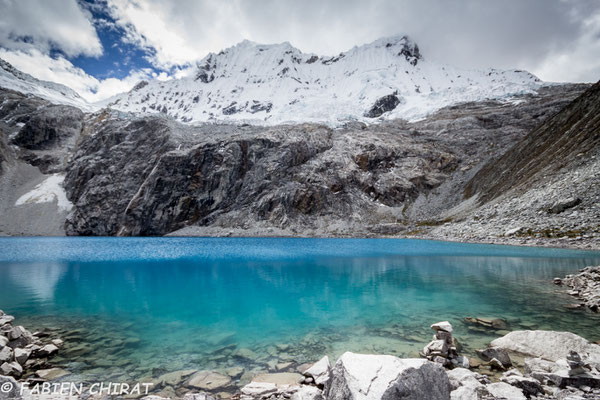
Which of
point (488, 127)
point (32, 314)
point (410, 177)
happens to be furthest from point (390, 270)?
point (488, 127)

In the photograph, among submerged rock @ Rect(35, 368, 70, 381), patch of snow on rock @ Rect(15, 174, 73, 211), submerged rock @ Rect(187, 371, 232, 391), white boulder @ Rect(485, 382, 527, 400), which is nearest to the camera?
white boulder @ Rect(485, 382, 527, 400)

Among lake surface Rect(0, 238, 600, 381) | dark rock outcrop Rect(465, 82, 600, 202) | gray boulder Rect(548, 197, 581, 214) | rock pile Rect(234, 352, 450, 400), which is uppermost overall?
dark rock outcrop Rect(465, 82, 600, 202)

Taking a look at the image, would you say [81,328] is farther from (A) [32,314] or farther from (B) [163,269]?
(B) [163,269]

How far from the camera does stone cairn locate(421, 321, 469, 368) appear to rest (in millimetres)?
9514

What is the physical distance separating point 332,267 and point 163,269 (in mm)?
19058

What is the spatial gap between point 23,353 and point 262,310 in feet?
33.4

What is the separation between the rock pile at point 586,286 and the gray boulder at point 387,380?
629 inches

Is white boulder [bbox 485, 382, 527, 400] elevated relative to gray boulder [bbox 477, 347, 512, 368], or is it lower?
elevated

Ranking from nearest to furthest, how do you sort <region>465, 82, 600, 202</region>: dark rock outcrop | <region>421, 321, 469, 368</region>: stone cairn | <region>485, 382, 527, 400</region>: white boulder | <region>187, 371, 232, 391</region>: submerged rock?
<region>485, 382, 527, 400</region>: white boulder
<region>187, 371, 232, 391</region>: submerged rock
<region>421, 321, 469, 368</region>: stone cairn
<region>465, 82, 600, 202</region>: dark rock outcrop

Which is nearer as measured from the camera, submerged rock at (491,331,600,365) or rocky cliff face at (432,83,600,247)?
submerged rock at (491,331,600,365)

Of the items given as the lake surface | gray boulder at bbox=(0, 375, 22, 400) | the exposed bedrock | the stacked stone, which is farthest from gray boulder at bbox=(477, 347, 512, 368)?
the exposed bedrock

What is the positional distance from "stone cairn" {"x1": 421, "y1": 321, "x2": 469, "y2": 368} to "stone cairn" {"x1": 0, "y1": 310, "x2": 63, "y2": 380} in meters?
12.0

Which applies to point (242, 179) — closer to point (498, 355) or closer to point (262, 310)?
point (262, 310)

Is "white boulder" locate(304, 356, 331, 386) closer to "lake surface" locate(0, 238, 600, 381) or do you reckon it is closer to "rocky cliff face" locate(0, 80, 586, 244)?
"lake surface" locate(0, 238, 600, 381)
